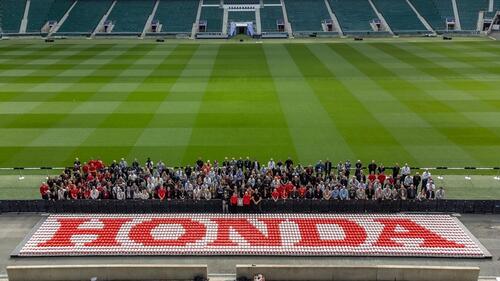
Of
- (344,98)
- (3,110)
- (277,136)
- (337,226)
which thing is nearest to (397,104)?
(344,98)

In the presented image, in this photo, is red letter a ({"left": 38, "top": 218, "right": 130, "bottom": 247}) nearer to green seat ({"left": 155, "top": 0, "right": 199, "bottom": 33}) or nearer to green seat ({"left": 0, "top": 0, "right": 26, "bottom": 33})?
green seat ({"left": 155, "top": 0, "right": 199, "bottom": 33})

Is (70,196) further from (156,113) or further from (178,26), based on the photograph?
(178,26)

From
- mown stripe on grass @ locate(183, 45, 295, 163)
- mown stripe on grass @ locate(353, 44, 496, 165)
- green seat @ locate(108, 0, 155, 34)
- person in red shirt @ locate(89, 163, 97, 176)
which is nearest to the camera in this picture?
person in red shirt @ locate(89, 163, 97, 176)

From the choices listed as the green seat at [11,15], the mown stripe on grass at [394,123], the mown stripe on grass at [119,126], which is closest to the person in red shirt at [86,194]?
the mown stripe on grass at [119,126]

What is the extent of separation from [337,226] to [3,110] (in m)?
27.6

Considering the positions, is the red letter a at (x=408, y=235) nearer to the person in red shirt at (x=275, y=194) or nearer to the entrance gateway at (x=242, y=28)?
the person in red shirt at (x=275, y=194)

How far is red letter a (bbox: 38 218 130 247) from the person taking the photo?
61.8 ft

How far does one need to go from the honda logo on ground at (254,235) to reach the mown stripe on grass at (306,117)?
661 centimetres

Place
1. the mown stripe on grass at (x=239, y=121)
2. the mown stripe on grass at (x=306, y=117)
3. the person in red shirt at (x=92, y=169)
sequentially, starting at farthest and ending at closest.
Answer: the mown stripe on grass at (x=239, y=121) < the mown stripe on grass at (x=306, y=117) < the person in red shirt at (x=92, y=169)

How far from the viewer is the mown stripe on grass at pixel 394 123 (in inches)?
1052

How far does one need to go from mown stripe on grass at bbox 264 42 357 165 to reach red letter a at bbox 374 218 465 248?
688cm

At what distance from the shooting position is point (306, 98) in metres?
37.4

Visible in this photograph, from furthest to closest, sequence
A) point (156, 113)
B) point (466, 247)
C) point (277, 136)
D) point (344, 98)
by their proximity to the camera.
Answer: point (344, 98), point (156, 113), point (277, 136), point (466, 247)

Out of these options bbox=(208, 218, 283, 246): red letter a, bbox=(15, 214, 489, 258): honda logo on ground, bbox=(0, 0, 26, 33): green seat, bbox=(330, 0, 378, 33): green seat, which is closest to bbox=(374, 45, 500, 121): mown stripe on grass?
bbox=(15, 214, 489, 258): honda logo on ground
